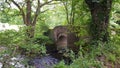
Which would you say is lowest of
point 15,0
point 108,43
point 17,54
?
point 108,43

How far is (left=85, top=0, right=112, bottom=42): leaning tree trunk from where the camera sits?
7.46m

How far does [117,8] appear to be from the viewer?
9.56 meters

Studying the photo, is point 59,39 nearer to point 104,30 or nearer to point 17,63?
point 104,30

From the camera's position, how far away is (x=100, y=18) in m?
7.50

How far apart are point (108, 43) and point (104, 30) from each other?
22.2 inches

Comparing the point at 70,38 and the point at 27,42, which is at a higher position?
the point at 27,42

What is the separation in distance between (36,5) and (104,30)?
9.45 m

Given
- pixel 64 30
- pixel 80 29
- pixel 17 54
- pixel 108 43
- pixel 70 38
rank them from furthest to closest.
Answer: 1. pixel 64 30
2. pixel 70 38
3. pixel 80 29
4. pixel 108 43
5. pixel 17 54

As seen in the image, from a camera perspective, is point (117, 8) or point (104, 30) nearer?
point (104, 30)

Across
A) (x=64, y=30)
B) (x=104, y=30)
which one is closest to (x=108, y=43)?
(x=104, y=30)

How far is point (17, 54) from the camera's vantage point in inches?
149

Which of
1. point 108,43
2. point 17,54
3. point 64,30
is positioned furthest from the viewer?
point 64,30

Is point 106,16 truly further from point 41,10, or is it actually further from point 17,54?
point 41,10

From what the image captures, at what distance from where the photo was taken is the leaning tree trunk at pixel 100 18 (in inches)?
294
